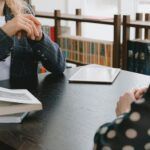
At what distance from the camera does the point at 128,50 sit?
265 cm

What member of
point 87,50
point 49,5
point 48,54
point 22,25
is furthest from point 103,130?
point 49,5

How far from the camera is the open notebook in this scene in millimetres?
1519

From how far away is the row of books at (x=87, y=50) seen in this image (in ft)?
9.30

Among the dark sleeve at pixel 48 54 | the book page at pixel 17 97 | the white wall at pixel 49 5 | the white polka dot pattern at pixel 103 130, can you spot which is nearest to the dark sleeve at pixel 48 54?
the dark sleeve at pixel 48 54

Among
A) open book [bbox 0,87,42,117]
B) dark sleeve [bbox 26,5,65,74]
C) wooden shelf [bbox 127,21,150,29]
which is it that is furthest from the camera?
wooden shelf [bbox 127,21,150,29]

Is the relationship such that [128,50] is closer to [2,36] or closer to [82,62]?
[82,62]

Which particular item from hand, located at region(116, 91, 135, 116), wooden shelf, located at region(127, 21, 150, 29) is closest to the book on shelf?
hand, located at region(116, 91, 135, 116)

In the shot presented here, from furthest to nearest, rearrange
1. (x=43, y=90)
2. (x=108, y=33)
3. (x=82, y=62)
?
(x=108, y=33), (x=82, y=62), (x=43, y=90)

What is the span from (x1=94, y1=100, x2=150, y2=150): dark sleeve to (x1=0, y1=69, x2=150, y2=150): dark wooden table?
0.29 m

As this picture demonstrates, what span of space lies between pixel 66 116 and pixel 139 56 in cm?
158

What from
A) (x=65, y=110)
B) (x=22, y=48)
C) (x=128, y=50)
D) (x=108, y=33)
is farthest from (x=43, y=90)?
(x=108, y=33)

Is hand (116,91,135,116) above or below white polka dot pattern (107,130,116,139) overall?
below

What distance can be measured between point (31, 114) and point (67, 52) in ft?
6.83

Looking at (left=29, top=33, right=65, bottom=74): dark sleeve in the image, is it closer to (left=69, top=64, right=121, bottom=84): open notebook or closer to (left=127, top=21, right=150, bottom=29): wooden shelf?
(left=69, top=64, right=121, bottom=84): open notebook
